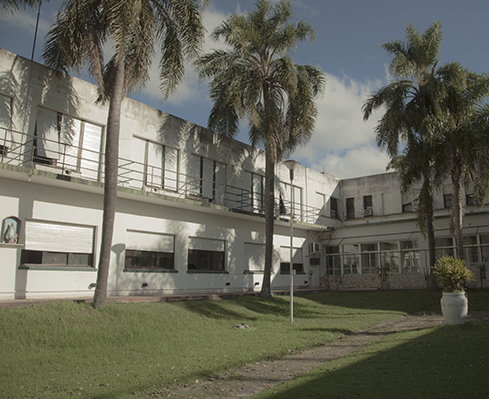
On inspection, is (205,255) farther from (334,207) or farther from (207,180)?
(334,207)

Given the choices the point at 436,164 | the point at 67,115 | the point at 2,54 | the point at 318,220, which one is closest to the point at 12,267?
the point at 67,115

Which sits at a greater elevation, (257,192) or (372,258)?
(257,192)

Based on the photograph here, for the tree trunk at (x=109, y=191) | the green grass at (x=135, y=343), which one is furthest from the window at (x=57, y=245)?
the tree trunk at (x=109, y=191)

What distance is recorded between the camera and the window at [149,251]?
658 inches

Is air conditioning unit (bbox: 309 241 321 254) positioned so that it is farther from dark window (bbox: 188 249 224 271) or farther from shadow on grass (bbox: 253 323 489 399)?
shadow on grass (bbox: 253 323 489 399)

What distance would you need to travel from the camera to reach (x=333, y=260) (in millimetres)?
28953

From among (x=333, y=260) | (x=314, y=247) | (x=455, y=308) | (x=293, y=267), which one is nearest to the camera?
(x=455, y=308)

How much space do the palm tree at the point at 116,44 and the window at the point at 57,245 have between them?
3.36 meters

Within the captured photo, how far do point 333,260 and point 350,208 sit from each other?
5382 millimetres

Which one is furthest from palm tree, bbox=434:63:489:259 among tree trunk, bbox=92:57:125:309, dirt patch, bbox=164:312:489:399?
tree trunk, bbox=92:57:125:309

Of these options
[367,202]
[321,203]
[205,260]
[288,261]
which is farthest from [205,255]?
[367,202]

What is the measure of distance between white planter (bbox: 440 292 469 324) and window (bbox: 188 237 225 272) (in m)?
11.1

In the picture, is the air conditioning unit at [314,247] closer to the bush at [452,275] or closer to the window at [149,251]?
the window at [149,251]

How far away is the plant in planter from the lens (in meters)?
11.4
